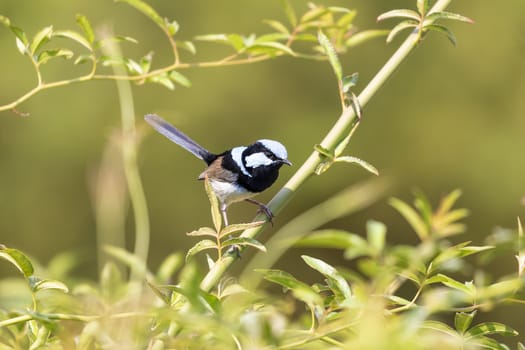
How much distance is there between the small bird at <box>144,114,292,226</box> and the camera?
8.95 ft

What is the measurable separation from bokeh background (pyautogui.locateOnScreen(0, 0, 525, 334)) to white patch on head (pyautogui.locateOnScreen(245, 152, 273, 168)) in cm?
417

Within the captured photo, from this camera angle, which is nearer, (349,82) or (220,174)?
(349,82)

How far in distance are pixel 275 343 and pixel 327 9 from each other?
1.01 metres

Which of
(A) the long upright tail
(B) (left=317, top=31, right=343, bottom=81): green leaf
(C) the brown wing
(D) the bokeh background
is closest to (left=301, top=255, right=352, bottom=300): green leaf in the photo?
(B) (left=317, top=31, right=343, bottom=81): green leaf

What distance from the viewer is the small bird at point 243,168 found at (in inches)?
107

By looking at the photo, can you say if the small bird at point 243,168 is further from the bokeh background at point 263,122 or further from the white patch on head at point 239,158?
the bokeh background at point 263,122

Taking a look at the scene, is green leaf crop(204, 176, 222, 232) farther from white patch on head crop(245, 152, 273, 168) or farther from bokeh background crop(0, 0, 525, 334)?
bokeh background crop(0, 0, 525, 334)

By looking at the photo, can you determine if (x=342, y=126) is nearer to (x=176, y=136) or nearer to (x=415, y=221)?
(x=415, y=221)

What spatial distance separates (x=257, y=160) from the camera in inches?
109

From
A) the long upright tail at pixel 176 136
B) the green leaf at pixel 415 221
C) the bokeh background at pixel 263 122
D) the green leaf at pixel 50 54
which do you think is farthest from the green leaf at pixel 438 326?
the bokeh background at pixel 263 122

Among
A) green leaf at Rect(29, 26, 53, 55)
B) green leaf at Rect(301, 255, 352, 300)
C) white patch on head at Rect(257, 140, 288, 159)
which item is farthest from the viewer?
white patch on head at Rect(257, 140, 288, 159)

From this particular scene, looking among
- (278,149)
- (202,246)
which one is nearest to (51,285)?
(202,246)

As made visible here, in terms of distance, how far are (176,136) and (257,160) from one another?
0.34 m

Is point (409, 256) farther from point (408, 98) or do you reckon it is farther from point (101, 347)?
point (408, 98)
